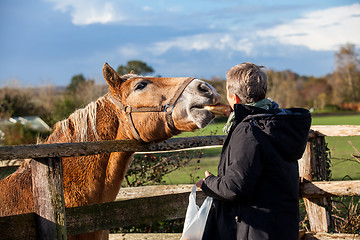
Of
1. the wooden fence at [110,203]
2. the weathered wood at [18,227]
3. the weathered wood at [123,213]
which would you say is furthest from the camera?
the weathered wood at [123,213]

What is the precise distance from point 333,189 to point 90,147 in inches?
105

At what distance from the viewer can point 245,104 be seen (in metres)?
2.20

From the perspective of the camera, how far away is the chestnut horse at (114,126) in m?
2.91

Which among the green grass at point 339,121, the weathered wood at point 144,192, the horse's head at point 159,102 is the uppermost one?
the horse's head at point 159,102

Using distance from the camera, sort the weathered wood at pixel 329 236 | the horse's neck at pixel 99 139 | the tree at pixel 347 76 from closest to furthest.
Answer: the horse's neck at pixel 99 139 → the weathered wood at pixel 329 236 → the tree at pixel 347 76

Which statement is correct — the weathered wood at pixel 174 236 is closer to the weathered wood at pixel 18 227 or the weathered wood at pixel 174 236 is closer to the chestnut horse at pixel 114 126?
the chestnut horse at pixel 114 126

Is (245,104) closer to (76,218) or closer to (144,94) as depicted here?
(144,94)

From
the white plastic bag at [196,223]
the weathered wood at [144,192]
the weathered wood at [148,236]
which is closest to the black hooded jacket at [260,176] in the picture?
the white plastic bag at [196,223]

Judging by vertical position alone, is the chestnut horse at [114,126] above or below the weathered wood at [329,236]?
above

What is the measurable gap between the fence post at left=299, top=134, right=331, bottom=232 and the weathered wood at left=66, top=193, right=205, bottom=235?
1598 millimetres

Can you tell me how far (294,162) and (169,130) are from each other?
1.16 m

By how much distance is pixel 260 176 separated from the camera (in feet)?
6.89

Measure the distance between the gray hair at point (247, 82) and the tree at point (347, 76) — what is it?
65055 mm

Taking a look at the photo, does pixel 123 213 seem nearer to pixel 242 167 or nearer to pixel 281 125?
pixel 242 167
